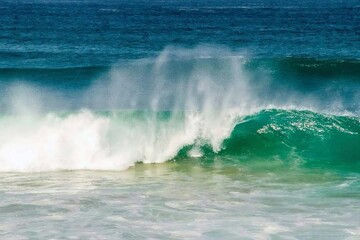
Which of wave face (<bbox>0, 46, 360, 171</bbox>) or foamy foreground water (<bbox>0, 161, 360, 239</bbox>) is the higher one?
wave face (<bbox>0, 46, 360, 171</bbox>)

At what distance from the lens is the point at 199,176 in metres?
13.9

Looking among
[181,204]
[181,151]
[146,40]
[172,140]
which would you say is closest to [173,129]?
[172,140]

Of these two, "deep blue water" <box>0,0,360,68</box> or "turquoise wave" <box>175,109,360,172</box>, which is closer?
"turquoise wave" <box>175,109,360,172</box>

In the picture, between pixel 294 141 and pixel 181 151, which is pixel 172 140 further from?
pixel 294 141

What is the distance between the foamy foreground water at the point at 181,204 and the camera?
32.3ft

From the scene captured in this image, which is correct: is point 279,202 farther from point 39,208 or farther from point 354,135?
point 354,135

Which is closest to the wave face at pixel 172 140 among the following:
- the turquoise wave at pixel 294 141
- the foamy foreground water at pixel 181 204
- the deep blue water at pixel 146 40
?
the turquoise wave at pixel 294 141

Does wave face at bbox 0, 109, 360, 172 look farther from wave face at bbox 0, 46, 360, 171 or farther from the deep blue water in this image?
the deep blue water

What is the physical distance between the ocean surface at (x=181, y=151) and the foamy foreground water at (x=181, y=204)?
3 cm

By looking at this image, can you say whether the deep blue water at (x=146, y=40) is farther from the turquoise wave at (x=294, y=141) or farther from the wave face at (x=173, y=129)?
the turquoise wave at (x=294, y=141)

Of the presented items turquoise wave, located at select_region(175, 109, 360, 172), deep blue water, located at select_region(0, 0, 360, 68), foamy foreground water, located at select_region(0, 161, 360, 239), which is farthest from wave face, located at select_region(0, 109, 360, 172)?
deep blue water, located at select_region(0, 0, 360, 68)

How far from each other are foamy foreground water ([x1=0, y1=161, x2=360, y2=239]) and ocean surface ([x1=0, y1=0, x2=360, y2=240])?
27mm

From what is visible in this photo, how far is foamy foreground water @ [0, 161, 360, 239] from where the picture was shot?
388 inches

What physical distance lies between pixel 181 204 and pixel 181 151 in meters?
4.75
